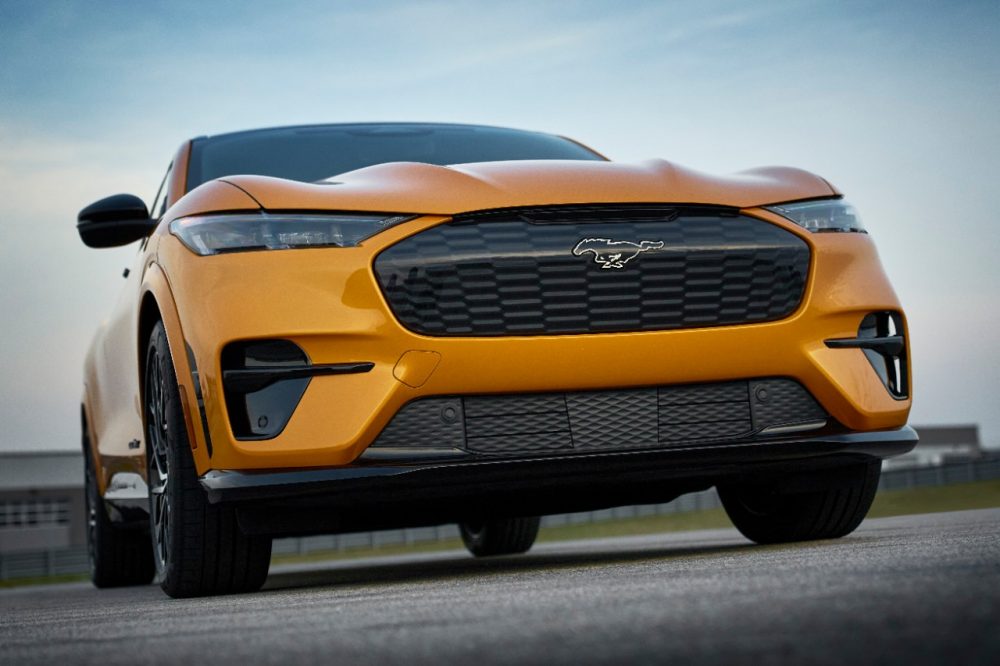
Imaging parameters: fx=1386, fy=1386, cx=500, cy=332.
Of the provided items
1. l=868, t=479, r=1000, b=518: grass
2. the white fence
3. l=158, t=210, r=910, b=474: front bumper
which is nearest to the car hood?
l=158, t=210, r=910, b=474: front bumper

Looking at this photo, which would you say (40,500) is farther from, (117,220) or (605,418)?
(605,418)

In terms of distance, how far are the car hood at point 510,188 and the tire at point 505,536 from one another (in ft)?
12.3

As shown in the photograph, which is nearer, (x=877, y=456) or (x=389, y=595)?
(x=389, y=595)

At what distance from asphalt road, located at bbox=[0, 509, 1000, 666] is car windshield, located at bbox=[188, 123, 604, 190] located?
6.75 ft

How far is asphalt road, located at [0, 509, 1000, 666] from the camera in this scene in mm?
1923

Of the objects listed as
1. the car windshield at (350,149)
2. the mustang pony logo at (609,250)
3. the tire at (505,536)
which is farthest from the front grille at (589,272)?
the tire at (505,536)

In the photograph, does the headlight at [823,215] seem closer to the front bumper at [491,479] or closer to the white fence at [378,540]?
the front bumper at [491,479]

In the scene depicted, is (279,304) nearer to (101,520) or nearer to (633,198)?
(633,198)

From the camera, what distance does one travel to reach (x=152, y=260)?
4664 mm

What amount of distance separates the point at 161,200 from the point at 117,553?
6.29 feet

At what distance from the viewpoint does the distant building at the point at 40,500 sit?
4953cm

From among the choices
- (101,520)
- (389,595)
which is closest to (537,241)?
→ (389,595)

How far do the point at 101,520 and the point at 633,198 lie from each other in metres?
3.75

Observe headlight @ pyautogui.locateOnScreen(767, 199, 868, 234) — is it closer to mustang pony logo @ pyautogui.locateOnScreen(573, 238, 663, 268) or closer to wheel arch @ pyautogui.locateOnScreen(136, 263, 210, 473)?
mustang pony logo @ pyautogui.locateOnScreen(573, 238, 663, 268)
